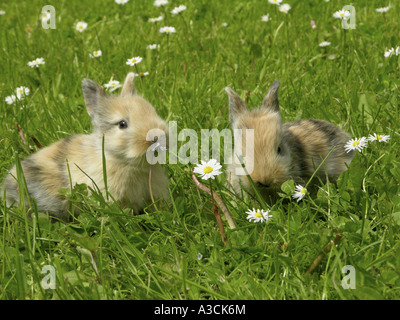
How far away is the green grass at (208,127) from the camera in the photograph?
3.06 metres

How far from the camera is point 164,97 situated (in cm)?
570

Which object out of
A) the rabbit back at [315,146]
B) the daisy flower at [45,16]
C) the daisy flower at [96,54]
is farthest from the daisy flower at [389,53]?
the daisy flower at [45,16]

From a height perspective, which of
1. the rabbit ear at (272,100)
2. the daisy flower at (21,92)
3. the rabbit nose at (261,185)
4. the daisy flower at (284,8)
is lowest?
the rabbit nose at (261,185)

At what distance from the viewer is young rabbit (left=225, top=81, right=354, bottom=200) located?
12.8 feet

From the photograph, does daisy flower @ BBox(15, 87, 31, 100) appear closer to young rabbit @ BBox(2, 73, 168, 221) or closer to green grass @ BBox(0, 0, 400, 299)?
green grass @ BBox(0, 0, 400, 299)

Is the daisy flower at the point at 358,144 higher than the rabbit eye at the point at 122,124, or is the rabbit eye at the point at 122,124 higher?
the rabbit eye at the point at 122,124

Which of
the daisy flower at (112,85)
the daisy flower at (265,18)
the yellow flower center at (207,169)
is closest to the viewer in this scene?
the yellow flower center at (207,169)

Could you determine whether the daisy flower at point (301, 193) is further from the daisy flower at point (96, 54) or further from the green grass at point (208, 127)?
the daisy flower at point (96, 54)

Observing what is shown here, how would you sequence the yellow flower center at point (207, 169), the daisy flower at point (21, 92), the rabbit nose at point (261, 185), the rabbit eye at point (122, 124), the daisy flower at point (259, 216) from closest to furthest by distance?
the daisy flower at point (259, 216)
the yellow flower center at point (207, 169)
the rabbit nose at point (261, 185)
the rabbit eye at point (122, 124)
the daisy flower at point (21, 92)

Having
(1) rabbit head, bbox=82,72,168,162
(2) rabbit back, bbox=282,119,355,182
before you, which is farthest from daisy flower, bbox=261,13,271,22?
(1) rabbit head, bbox=82,72,168,162

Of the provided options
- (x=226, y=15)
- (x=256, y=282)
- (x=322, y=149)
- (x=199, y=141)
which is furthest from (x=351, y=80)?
(x=256, y=282)

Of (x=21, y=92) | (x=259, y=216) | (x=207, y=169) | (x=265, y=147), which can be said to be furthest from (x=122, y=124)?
(x=21, y=92)

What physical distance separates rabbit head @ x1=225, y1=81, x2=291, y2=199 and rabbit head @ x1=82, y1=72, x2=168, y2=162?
0.65 m

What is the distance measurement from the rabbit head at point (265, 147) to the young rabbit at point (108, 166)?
627mm
